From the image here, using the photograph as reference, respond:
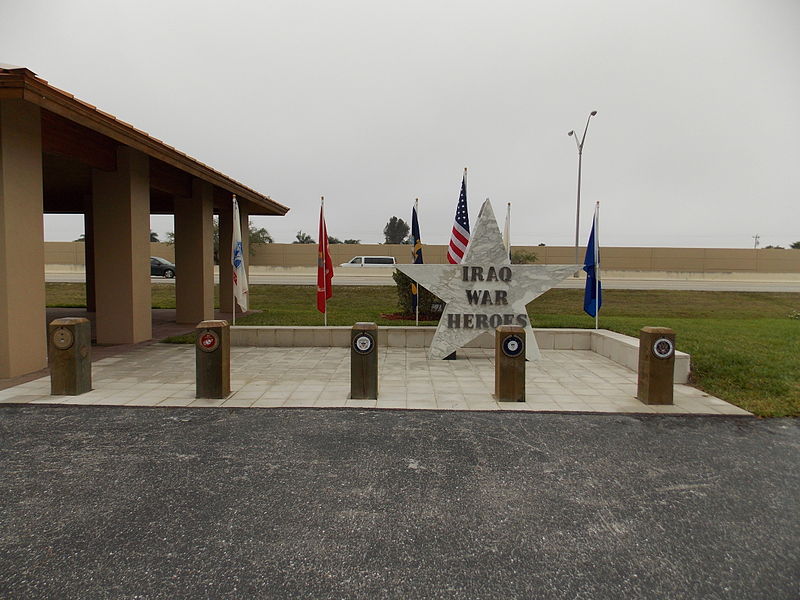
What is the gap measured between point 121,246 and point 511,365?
29.5 ft

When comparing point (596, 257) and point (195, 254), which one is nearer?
point (596, 257)

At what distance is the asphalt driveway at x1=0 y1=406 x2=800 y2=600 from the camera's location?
2.89 meters

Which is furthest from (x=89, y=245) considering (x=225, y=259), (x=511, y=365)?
(x=511, y=365)

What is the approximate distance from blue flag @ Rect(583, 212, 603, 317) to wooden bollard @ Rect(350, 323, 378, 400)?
5.83m

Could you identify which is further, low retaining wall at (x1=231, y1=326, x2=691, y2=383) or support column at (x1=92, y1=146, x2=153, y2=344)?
low retaining wall at (x1=231, y1=326, x2=691, y2=383)

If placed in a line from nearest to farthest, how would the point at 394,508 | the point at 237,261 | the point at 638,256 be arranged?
the point at 394,508
the point at 237,261
the point at 638,256

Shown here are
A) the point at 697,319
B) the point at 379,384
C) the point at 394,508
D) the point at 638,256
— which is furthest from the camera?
the point at 638,256

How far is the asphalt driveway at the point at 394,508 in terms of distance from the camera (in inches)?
114

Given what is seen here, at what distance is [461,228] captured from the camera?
10766mm

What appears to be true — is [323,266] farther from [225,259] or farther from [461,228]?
[225,259]

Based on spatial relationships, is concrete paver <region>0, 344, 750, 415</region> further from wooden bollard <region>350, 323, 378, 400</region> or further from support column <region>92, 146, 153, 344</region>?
support column <region>92, 146, 153, 344</region>

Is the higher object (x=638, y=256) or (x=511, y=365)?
(x=638, y=256)

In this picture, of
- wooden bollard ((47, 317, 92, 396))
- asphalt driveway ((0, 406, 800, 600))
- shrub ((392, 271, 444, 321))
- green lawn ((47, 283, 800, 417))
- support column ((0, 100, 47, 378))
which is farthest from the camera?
shrub ((392, 271, 444, 321))

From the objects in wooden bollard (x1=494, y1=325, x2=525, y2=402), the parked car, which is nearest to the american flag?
wooden bollard (x1=494, y1=325, x2=525, y2=402)
